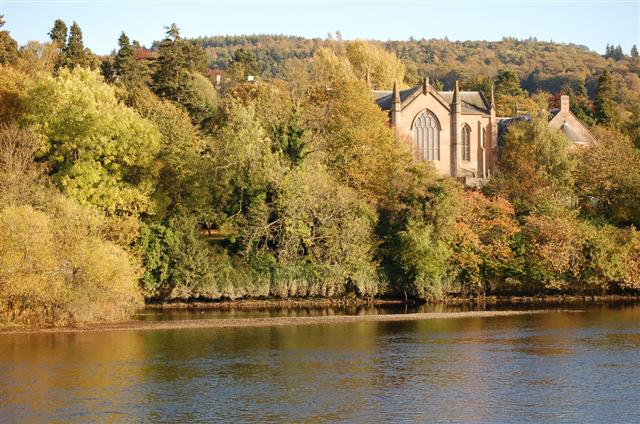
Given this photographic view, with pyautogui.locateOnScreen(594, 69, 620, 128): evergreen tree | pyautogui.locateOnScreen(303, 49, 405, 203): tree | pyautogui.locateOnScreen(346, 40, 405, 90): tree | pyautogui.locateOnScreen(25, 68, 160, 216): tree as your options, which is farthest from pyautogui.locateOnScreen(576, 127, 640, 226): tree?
pyautogui.locateOnScreen(346, 40, 405, 90): tree

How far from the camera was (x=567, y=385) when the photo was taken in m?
37.0

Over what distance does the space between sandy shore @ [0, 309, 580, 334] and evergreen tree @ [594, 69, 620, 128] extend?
188 ft

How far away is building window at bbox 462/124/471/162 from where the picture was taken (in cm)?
9775

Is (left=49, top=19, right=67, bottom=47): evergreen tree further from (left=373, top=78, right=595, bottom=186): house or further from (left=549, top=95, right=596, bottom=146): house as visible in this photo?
(left=549, top=95, right=596, bottom=146): house

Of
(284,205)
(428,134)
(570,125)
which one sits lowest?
(284,205)

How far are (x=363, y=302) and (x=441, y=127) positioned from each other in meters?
35.4

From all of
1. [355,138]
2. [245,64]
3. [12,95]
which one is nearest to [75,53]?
[12,95]

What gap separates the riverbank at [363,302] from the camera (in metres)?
61.8

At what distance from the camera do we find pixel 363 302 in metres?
64.1

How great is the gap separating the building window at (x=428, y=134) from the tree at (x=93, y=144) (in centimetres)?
3685

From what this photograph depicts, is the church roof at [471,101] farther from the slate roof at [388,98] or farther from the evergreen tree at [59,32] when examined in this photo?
the evergreen tree at [59,32]

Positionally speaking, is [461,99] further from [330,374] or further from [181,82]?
[330,374]

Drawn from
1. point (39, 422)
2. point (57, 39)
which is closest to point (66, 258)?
point (39, 422)

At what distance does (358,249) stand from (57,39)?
163 feet
